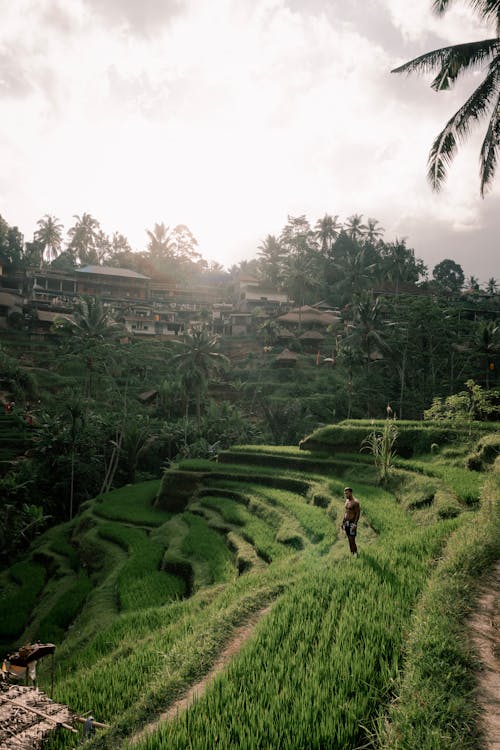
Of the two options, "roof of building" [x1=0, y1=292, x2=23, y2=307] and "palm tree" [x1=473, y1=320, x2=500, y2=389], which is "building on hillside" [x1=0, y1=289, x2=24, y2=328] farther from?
"palm tree" [x1=473, y1=320, x2=500, y2=389]

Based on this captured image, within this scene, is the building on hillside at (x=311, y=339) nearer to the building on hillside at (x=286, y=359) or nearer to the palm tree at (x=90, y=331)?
the building on hillside at (x=286, y=359)

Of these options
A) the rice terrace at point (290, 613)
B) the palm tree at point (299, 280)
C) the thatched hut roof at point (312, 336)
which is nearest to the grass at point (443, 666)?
the rice terrace at point (290, 613)

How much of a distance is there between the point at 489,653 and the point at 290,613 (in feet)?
7.32

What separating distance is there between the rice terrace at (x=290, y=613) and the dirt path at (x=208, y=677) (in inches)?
2.0

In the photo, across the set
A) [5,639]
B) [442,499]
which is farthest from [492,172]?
[5,639]

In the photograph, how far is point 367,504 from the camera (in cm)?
1133

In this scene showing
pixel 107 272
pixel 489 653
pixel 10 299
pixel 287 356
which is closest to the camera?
pixel 489 653

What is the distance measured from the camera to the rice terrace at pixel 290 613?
3.79 meters

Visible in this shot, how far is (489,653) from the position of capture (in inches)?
179

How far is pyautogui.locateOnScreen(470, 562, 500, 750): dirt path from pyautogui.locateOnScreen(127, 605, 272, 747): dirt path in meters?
2.42

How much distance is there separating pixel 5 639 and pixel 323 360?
131ft

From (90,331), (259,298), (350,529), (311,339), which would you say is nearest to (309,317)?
(311,339)

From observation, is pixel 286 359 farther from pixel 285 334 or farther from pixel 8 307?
pixel 8 307

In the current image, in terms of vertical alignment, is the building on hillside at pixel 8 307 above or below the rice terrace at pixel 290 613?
above
